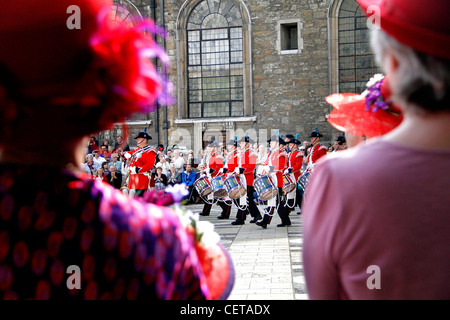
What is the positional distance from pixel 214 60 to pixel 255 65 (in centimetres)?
192

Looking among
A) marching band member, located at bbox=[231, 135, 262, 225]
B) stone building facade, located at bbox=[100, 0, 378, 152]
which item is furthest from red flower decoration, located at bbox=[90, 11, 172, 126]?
stone building facade, located at bbox=[100, 0, 378, 152]

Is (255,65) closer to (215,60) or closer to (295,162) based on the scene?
(215,60)

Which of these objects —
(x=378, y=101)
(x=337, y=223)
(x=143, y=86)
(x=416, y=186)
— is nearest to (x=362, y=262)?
(x=337, y=223)

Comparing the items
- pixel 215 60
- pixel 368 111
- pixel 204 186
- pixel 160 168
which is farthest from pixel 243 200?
pixel 215 60

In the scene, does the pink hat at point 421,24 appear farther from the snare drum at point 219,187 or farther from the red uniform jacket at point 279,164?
the snare drum at point 219,187

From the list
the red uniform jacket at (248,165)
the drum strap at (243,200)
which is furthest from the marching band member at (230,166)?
the drum strap at (243,200)

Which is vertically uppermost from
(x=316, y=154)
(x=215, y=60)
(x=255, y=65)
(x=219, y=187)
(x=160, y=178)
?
(x=215, y=60)

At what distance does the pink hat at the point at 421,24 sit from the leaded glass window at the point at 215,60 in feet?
62.8

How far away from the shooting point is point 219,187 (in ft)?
36.0

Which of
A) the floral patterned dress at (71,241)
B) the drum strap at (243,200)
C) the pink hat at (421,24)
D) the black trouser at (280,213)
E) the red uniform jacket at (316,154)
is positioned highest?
the pink hat at (421,24)

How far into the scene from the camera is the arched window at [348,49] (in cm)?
1919

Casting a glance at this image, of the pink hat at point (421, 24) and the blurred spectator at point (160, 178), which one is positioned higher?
the pink hat at point (421, 24)

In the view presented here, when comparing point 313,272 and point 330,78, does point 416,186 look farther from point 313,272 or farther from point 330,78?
point 330,78

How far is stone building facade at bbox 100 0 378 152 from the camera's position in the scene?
19266mm
